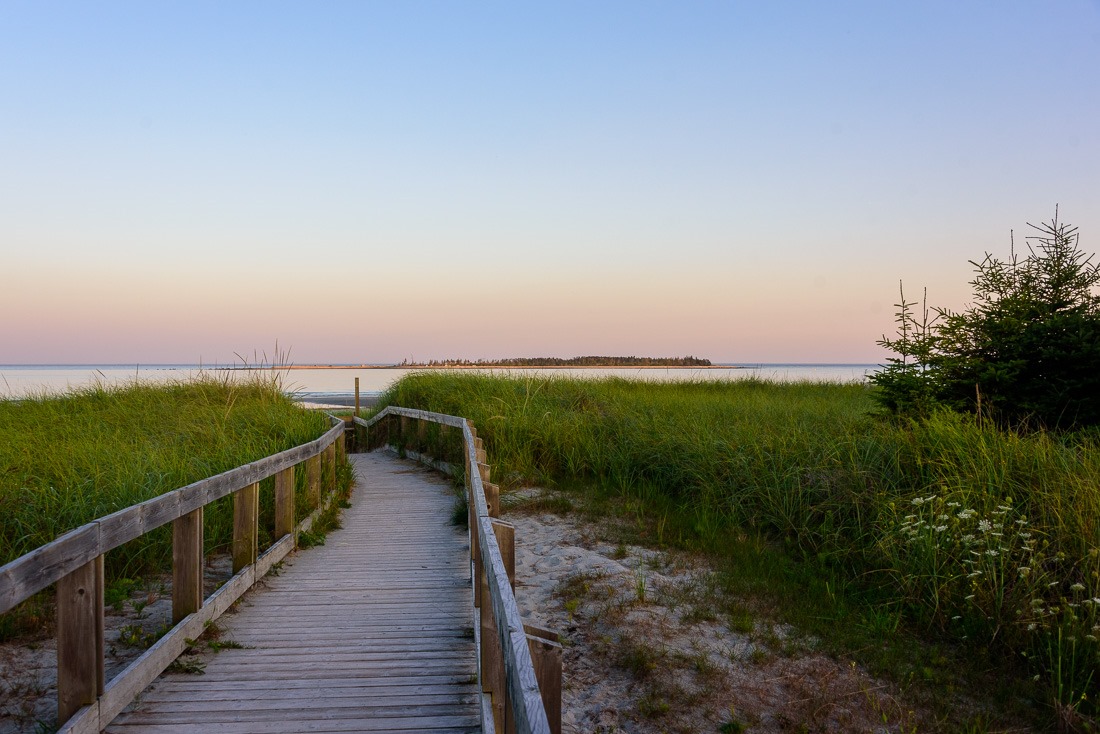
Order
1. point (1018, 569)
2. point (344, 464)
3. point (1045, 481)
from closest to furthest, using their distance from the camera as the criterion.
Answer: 1. point (1018, 569)
2. point (1045, 481)
3. point (344, 464)

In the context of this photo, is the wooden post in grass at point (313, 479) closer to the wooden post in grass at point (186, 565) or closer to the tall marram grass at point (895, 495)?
the tall marram grass at point (895, 495)

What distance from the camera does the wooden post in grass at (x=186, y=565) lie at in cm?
462

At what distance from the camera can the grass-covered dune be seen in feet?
19.5

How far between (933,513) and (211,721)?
18.9ft

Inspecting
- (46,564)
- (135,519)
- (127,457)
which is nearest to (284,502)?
(127,457)

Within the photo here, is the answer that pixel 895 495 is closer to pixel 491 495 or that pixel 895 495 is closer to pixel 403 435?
pixel 491 495

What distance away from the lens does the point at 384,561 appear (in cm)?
713

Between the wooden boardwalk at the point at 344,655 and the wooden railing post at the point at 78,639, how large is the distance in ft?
1.15

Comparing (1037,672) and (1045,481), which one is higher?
(1045,481)

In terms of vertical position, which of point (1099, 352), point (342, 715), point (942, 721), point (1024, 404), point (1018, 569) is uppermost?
point (1099, 352)

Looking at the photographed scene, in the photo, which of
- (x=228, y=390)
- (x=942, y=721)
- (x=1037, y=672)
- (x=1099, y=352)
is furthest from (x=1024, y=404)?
(x=228, y=390)

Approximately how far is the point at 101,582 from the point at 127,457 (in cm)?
455

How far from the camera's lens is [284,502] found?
280 inches

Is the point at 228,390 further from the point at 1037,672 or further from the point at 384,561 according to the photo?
the point at 1037,672
